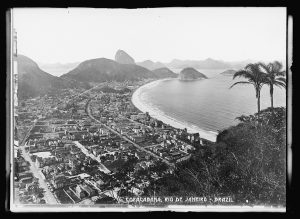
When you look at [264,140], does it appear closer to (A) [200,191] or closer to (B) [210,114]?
(B) [210,114]

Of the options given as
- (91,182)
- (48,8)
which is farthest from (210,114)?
(48,8)

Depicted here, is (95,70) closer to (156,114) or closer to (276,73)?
(156,114)

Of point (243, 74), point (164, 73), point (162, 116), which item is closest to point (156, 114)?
point (162, 116)

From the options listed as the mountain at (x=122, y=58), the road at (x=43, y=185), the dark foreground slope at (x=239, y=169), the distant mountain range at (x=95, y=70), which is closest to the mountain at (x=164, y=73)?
the distant mountain range at (x=95, y=70)

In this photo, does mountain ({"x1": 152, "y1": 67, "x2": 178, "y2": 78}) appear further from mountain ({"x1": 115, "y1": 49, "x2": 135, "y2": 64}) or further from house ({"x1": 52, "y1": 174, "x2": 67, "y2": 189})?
house ({"x1": 52, "y1": 174, "x2": 67, "y2": 189})

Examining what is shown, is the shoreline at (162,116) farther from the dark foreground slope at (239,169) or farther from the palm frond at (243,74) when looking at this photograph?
the palm frond at (243,74)

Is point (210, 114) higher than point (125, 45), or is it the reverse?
point (125, 45)

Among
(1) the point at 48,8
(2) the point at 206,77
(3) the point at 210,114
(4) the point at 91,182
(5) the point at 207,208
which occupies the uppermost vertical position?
(1) the point at 48,8
